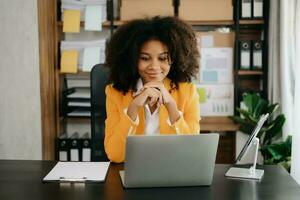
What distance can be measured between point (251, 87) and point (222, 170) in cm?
210

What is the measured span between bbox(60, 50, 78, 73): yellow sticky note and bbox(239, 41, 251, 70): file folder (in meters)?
1.30

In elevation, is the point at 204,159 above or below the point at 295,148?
above

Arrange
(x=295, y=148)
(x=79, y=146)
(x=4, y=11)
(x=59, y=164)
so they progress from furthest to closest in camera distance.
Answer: (x=79, y=146) < (x=4, y=11) < (x=295, y=148) < (x=59, y=164)

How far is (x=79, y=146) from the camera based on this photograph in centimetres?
321

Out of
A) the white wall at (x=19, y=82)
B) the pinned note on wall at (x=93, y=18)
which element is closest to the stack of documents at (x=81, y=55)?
the pinned note on wall at (x=93, y=18)

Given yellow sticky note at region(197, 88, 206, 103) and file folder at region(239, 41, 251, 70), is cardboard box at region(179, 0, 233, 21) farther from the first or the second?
yellow sticky note at region(197, 88, 206, 103)

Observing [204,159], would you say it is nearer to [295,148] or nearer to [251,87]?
[295,148]

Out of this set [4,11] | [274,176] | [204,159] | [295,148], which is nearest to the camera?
[204,159]

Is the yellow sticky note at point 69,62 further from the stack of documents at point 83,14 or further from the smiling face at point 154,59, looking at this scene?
the smiling face at point 154,59

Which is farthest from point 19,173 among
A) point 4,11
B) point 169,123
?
point 4,11

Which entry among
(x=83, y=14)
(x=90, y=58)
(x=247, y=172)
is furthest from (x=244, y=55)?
(x=247, y=172)

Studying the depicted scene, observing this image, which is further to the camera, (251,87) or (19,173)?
(251,87)

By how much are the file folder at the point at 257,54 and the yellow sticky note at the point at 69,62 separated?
4.58 ft

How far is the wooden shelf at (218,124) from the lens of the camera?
309 cm
